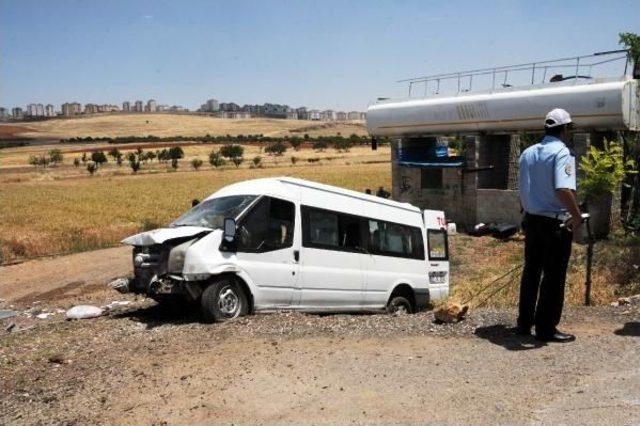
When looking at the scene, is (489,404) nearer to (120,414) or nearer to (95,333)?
(120,414)

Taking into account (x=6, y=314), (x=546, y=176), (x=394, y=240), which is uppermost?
(x=546, y=176)

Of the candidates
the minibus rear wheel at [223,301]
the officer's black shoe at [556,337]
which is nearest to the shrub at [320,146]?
the minibus rear wheel at [223,301]

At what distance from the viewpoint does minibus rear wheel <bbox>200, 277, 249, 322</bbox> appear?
8844 millimetres

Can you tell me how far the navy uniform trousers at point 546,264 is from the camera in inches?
258

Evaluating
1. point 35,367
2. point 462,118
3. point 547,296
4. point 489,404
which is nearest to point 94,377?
point 35,367

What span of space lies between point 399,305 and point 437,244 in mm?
1937

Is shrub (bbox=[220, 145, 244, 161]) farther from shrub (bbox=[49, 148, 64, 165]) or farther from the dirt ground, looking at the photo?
the dirt ground

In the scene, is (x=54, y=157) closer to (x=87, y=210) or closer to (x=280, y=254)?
(x=87, y=210)

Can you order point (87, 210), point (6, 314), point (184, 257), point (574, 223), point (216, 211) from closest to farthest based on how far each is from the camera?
1. point (574, 223)
2. point (184, 257)
3. point (216, 211)
4. point (6, 314)
5. point (87, 210)

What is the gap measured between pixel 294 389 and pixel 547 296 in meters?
2.68

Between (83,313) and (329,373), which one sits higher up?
(329,373)

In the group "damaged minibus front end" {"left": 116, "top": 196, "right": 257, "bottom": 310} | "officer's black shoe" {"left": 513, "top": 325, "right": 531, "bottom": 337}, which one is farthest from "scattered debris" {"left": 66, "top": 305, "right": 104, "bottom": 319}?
"officer's black shoe" {"left": 513, "top": 325, "right": 531, "bottom": 337}

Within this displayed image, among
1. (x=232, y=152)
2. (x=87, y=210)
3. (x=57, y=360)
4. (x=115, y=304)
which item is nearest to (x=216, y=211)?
(x=115, y=304)

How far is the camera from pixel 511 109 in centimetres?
2464
